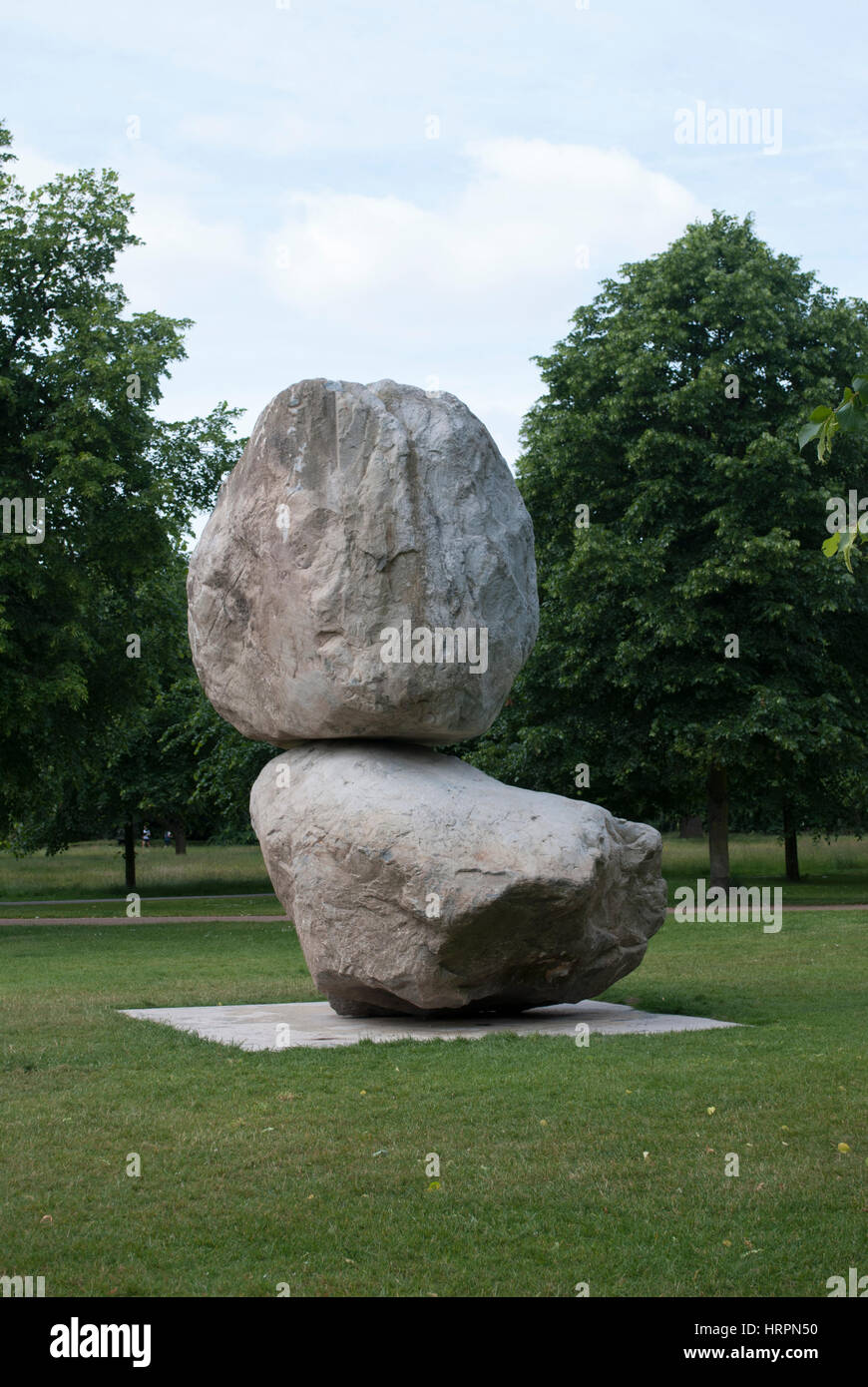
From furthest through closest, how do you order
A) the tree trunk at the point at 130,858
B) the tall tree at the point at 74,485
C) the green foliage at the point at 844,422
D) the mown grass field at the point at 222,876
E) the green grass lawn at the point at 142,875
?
1. the green grass lawn at the point at 142,875
2. the tree trunk at the point at 130,858
3. the mown grass field at the point at 222,876
4. the tall tree at the point at 74,485
5. the green foliage at the point at 844,422

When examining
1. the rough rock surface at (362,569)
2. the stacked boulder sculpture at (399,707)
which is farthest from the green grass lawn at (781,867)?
the rough rock surface at (362,569)

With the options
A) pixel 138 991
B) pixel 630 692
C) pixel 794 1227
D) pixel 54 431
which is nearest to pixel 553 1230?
pixel 794 1227

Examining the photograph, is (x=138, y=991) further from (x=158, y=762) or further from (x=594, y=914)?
(x=158, y=762)

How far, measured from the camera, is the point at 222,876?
44.7 m

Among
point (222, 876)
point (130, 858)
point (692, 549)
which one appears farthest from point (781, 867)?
point (130, 858)

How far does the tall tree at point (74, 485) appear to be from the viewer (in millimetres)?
24688

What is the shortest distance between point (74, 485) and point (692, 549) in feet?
40.4

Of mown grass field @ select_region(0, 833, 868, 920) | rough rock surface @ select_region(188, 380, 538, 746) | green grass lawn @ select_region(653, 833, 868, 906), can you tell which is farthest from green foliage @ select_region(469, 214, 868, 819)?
rough rock surface @ select_region(188, 380, 538, 746)

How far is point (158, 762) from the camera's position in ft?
136

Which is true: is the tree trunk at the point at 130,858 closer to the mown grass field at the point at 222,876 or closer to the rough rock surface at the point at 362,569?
the mown grass field at the point at 222,876

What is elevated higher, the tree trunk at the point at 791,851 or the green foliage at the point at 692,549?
the green foliage at the point at 692,549

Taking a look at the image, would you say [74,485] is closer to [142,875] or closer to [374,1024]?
[374,1024]

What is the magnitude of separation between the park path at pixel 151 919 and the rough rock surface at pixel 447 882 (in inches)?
609

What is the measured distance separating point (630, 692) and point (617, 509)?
13.0 ft
